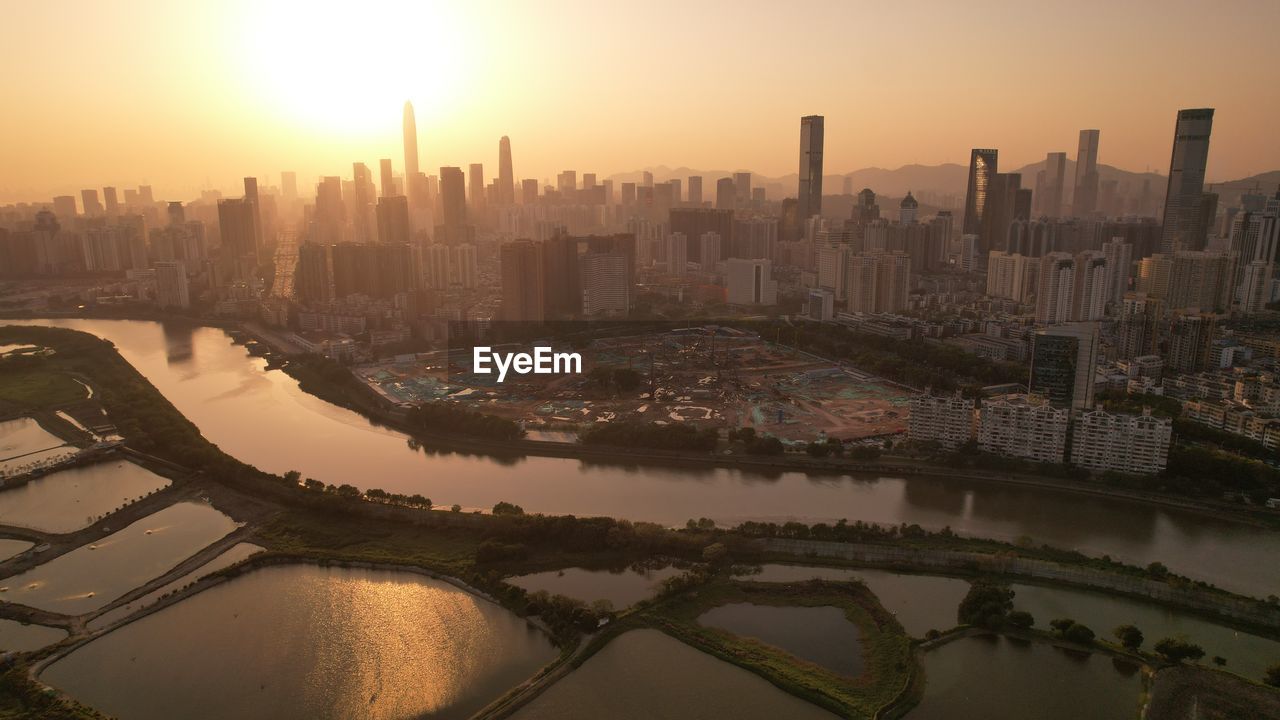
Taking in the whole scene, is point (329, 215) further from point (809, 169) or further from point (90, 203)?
point (809, 169)

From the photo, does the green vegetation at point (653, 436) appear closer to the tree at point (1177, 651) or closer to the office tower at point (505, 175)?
the tree at point (1177, 651)

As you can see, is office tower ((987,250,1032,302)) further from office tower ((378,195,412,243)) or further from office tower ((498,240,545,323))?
office tower ((378,195,412,243))

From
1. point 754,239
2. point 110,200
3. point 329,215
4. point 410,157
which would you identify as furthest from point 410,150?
point 754,239

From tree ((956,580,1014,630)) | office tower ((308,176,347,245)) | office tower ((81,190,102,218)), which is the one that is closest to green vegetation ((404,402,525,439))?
tree ((956,580,1014,630))

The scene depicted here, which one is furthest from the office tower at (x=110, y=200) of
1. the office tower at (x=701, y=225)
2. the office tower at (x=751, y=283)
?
the office tower at (x=751, y=283)

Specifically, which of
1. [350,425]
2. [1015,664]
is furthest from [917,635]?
[350,425]

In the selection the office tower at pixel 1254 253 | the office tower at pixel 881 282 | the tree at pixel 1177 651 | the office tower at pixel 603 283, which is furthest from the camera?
the office tower at pixel 881 282

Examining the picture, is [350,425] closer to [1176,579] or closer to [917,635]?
[917,635]
